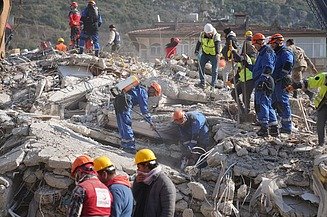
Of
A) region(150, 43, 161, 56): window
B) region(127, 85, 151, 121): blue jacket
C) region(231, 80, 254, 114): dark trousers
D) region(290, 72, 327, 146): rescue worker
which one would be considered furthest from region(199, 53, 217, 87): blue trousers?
region(150, 43, 161, 56): window

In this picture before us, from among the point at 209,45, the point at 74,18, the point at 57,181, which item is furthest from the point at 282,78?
the point at 74,18

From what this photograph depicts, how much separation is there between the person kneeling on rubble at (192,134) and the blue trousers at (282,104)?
1.23 meters

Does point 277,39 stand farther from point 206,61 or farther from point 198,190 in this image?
point 206,61

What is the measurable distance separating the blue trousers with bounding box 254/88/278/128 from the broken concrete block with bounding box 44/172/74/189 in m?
3.10

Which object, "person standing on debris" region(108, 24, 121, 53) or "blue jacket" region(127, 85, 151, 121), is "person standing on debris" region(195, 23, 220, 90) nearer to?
"blue jacket" region(127, 85, 151, 121)

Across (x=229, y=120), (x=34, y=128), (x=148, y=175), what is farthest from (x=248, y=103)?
(x=148, y=175)

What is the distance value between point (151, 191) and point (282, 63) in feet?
13.1

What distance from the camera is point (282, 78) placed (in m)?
8.83

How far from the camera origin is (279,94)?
29.4 ft

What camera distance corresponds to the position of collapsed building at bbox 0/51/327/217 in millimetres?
7184

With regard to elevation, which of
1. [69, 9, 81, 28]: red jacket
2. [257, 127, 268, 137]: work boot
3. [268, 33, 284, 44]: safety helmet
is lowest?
[257, 127, 268, 137]: work boot

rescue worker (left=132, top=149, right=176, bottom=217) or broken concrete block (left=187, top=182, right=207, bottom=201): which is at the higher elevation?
rescue worker (left=132, top=149, right=176, bottom=217)

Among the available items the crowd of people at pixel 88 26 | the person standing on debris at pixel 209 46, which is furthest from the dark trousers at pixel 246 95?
the crowd of people at pixel 88 26

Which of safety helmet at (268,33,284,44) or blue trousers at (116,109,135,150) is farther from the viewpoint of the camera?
blue trousers at (116,109,135,150)
